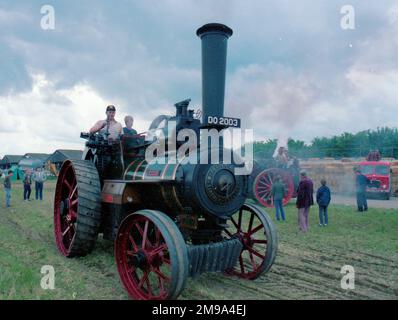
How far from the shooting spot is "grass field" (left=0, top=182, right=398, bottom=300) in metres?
3.79

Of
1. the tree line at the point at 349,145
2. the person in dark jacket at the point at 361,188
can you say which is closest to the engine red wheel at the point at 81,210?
the person in dark jacket at the point at 361,188

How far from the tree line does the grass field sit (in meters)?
18.1

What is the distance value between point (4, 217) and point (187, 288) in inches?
286

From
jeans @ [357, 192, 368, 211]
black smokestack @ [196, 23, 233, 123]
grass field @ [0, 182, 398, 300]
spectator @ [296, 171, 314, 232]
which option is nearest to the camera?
grass field @ [0, 182, 398, 300]

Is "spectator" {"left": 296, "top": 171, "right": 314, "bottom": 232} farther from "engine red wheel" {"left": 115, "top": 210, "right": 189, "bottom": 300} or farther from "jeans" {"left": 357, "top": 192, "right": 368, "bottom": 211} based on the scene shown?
"engine red wheel" {"left": 115, "top": 210, "right": 189, "bottom": 300}

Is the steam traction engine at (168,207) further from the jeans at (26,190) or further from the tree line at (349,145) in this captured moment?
the tree line at (349,145)

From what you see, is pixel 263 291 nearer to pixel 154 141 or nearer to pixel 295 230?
pixel 154 141

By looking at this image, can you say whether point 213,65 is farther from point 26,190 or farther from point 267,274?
point 26,190

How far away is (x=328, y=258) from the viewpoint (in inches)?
216

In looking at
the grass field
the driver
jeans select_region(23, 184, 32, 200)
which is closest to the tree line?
jeans select_region(23, 184, 32, 200)

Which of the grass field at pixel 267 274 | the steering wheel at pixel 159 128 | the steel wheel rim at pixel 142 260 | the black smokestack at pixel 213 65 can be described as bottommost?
the grass field at pixel 267 274

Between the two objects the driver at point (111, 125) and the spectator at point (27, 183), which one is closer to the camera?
the driver at point (111, 125)

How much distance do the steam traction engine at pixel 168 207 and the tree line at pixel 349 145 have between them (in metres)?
20.1

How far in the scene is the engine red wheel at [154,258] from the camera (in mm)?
3156
